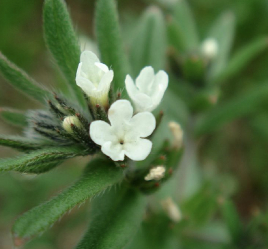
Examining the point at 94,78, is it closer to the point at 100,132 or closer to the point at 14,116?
the point at 100,132

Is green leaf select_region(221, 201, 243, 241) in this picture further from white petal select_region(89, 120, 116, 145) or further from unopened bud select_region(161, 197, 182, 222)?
white petal select_region(89, 120, 116, 145)

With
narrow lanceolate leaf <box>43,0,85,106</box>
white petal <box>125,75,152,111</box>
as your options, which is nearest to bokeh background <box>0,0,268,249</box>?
narrow lanceolate leaf <box>43,0,85,106</box>

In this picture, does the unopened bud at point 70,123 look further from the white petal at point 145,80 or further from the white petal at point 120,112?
the white petal at point 145,80

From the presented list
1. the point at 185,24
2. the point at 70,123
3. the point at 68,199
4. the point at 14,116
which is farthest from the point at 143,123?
the point at 185,24

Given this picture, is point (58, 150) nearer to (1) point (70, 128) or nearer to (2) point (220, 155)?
(1) point (70, 128)

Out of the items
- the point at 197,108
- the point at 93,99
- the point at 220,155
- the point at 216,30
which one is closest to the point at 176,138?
the point at 93,99

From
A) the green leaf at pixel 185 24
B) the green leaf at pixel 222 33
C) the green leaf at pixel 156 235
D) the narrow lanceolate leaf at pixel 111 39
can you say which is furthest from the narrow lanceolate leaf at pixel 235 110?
the narrow lanceolate leaf at pixel 111 39
